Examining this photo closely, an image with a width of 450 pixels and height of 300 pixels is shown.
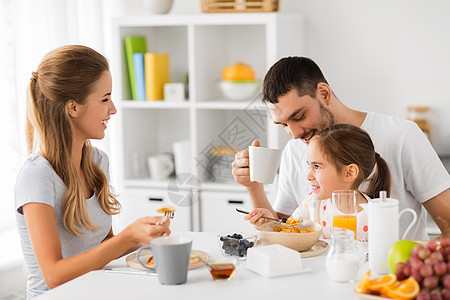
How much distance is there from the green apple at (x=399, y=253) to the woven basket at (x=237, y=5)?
2143 mm

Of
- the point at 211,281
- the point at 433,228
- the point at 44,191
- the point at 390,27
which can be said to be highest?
the point at 390,27

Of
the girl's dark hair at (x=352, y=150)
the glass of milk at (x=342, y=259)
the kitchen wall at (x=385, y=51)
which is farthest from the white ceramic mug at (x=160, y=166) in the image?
the glass of milk at (x=342, y=259)

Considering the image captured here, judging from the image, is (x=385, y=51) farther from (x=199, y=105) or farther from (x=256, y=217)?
(x=256, y=217)

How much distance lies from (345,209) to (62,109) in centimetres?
88

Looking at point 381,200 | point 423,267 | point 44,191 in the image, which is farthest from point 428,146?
point 44,191

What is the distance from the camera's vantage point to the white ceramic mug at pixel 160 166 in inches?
148

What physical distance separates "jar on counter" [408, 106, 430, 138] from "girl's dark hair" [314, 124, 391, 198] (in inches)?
56.2

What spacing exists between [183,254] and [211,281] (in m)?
0.10

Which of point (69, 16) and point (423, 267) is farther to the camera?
point (69, 16)

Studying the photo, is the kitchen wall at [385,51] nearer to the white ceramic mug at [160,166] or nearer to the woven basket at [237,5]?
the woven basket at [237,5]

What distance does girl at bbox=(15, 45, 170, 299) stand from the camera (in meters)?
1.67

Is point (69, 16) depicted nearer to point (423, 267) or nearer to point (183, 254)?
point (183, 254)

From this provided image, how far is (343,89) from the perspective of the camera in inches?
142

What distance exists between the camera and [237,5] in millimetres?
3418
